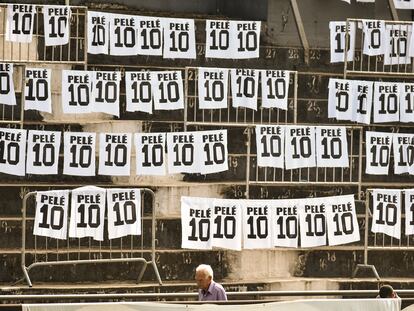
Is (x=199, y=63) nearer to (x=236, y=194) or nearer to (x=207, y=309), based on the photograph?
(x=236, y=194)

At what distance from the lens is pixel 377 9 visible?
24.8m

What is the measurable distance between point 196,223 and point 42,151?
2.09 meters

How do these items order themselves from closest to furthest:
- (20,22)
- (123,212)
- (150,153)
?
1. (123,212)
2. (150,153)
3. (20,22)

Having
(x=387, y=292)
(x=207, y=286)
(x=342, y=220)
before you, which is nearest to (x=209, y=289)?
(x=207, y=286)

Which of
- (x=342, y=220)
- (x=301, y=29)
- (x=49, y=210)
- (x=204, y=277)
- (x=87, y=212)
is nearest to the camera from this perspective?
(x=204, y=277)

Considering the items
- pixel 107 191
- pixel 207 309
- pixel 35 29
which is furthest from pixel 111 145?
pixel 207 309

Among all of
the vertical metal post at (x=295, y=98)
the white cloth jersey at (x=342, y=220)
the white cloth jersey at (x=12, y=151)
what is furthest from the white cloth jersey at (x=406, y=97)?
the white cloth jersey at (x=12, y=151)

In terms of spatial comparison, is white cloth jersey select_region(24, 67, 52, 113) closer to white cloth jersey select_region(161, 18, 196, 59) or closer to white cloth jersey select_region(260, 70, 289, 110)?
white cloth jersey select_region(161, 18, 196, 59)

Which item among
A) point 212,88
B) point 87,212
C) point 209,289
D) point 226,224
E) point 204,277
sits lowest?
point 209,289

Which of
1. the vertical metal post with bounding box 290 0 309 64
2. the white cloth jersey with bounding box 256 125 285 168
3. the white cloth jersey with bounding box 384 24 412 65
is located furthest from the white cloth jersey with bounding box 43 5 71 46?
the white cloth jersey with bounding box 384 24 412 65

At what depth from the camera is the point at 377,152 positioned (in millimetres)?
22219

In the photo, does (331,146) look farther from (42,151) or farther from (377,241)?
(42,151)

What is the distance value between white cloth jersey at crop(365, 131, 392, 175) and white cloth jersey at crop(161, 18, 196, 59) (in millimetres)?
2579

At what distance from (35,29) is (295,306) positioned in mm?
7149
